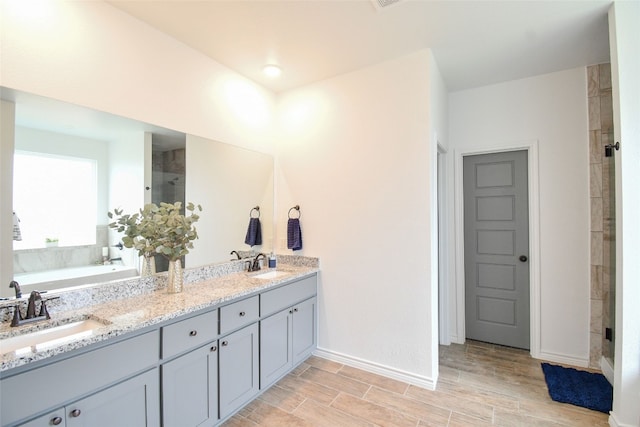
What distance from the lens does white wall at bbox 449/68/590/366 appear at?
109 inches

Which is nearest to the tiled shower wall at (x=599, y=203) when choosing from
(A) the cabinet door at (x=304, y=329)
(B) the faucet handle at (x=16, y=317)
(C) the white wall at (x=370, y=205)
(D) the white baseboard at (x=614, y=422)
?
(D) the white baseboard at (x=614, y=422)

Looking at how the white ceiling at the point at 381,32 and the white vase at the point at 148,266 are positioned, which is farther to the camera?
the white vase at the point at 148,266

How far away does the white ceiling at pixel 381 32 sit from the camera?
6.43 feet

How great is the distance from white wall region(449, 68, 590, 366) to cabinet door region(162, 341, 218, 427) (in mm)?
3010

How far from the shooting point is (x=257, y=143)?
3.07 metres

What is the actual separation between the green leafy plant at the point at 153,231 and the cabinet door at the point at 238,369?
71cm

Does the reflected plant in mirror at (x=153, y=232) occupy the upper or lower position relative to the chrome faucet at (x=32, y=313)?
upper

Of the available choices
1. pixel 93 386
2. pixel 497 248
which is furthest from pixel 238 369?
pixel 497 248

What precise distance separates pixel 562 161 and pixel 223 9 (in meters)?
3.21

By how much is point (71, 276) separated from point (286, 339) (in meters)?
1.59

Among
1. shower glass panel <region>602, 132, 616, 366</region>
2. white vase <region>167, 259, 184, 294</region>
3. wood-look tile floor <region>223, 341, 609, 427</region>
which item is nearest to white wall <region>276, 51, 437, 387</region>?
wood-look tile floor <region>223, 341, 609, 427</region>

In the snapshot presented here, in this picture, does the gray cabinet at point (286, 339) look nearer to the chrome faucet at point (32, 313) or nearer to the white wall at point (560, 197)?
the chrome faucet at point (32, 313)

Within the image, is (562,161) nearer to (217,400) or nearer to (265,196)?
(265,196)

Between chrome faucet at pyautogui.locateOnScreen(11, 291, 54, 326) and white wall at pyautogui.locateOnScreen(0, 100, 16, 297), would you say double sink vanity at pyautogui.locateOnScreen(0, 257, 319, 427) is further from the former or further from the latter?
white wall at pyautogui.locateOnScreen(0, 100, 16, 297)
